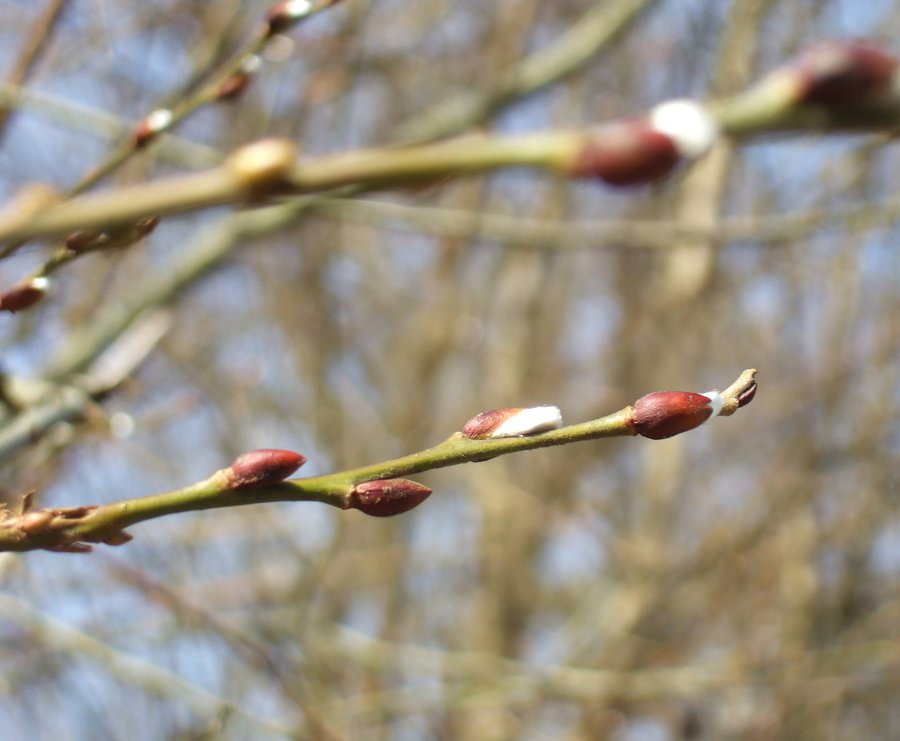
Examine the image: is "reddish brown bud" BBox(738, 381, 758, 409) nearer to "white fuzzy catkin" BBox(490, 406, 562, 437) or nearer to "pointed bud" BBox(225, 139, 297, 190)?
"white fuzzy catkin" BBox(490, 406, 562, 437)

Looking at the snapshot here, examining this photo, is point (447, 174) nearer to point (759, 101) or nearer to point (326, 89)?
point (759, 101)

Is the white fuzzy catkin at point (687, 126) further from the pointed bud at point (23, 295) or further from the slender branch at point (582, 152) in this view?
the pointed bud at point (23, 295)

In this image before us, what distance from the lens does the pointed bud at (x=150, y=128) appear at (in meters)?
0.88

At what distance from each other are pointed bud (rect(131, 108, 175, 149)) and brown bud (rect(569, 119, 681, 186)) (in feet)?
2.05

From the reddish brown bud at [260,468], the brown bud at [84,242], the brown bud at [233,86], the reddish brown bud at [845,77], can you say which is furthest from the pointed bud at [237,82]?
the reddish brown bud at [845,77]

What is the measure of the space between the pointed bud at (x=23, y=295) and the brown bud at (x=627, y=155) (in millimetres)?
585

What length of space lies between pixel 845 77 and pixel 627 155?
8cm

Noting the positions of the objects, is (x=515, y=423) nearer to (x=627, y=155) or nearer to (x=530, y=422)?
(x=530, y=422)

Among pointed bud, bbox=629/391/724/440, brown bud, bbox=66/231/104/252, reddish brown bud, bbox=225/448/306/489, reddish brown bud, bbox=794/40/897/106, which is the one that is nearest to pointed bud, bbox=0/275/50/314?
brown bud, bbox=66/231/104/252

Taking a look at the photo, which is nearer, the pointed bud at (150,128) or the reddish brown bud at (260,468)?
the reddish brown bud at (260,468)

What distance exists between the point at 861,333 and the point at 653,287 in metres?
0.96

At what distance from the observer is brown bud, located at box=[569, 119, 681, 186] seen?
0.34 metres

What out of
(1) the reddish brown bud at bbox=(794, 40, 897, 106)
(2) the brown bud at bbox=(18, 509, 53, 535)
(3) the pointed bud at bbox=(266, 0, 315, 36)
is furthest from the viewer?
(3) the pointed bud at bbox=(266, 0, 315, 36)

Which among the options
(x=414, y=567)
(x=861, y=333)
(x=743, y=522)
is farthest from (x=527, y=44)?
(x=414, y=567)
